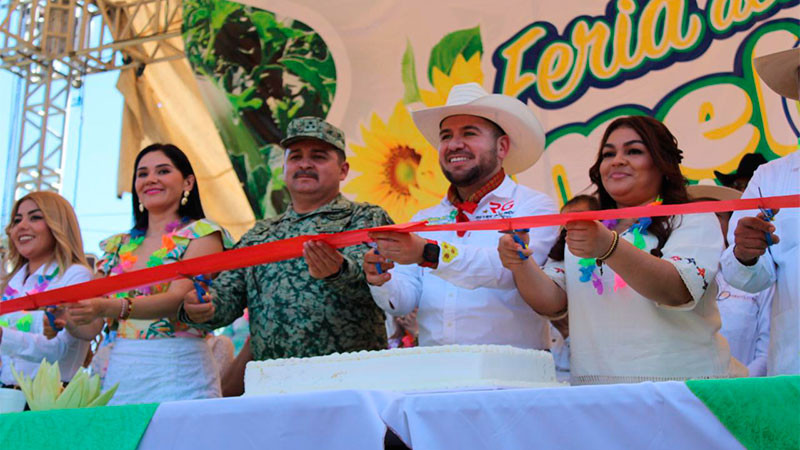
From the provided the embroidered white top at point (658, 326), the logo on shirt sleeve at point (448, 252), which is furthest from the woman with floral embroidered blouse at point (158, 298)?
the embroidered white top at point (658, 326)

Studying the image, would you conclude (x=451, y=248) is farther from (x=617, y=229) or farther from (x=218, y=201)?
(x=218, y=201)

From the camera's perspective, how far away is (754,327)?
12.2 ft

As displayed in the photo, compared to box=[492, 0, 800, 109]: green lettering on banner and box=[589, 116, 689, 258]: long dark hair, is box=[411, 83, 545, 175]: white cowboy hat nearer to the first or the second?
box=[589, 116, 689, 258]: long dark hair

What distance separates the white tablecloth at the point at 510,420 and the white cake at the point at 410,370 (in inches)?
13.7

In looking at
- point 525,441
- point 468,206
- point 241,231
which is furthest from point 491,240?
point 241,231

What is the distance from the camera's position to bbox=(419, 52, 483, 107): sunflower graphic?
487 cm

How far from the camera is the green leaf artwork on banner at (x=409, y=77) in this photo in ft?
16.5

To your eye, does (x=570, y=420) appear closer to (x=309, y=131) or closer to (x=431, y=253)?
(x=431, y=253)

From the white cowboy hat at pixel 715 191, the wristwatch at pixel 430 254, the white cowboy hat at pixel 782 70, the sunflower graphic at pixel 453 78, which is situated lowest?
the wristwatch at pixel 430 254

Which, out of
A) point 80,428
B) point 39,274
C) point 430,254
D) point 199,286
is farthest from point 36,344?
point 80,428

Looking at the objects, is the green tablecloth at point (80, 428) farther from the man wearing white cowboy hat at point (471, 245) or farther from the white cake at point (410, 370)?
the man wearing white cowboy hat at point (471, 245)

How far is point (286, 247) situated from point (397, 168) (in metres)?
2.22

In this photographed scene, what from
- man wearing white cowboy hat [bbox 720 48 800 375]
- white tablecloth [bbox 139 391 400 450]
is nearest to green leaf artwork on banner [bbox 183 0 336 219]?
man wearing white cowboy hat [bbox 720 48 800 375]

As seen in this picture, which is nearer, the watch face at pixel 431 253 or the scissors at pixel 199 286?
the watch face at pixel 431 253
